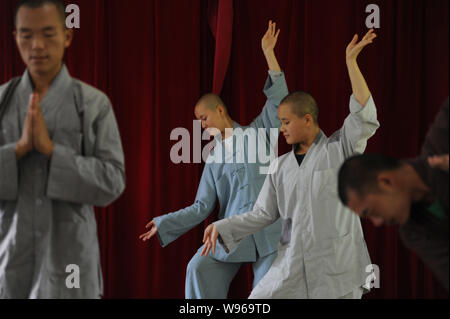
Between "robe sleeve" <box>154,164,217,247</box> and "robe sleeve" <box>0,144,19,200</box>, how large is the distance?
1241 mm

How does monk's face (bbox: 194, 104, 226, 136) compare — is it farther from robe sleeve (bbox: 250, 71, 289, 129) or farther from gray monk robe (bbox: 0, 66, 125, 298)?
gray monk robe (bbox: 0, 66, 125, 298)

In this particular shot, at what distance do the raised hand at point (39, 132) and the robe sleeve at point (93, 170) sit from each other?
0.03 metres

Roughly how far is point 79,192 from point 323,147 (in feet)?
3.51

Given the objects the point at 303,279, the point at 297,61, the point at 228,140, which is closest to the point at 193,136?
the point at 228,140

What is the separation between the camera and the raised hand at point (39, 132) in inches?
67.0

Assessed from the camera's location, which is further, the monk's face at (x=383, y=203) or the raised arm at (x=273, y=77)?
the raised arm at (x=273, y=77)

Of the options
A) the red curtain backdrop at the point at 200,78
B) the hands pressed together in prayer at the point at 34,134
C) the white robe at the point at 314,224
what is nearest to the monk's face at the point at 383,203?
the white robe at the point at 314,224

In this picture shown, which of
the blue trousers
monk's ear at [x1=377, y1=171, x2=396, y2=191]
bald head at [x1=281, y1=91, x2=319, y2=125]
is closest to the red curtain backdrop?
the blue trousers

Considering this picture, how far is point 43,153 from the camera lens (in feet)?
5.74

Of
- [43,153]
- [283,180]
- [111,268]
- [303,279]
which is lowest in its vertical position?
[111,268]

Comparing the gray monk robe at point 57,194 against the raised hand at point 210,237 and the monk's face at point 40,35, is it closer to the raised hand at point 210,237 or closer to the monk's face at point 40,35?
the monk's face at point 40,35

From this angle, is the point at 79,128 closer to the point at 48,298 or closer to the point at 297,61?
the point at 48,298

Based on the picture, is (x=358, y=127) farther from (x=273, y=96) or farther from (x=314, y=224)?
(x=273, y=96)

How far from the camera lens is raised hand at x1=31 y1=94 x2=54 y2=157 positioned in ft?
5.58
